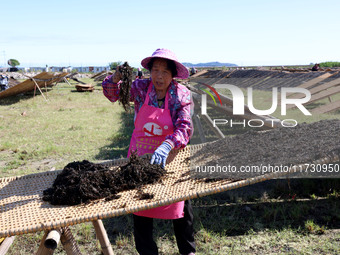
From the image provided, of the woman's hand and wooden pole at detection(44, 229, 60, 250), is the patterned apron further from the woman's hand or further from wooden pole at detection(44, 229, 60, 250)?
wooden pole at detection(44, 229, 60, 250)

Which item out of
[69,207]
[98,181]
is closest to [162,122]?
[98,181]

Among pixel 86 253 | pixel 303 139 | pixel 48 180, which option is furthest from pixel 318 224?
pixel 48 180

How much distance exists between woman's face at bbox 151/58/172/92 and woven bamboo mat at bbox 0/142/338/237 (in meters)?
0.59

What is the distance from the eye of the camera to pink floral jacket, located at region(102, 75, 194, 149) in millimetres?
2149

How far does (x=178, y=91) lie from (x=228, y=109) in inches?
131

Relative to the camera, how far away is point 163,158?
209 centimetres

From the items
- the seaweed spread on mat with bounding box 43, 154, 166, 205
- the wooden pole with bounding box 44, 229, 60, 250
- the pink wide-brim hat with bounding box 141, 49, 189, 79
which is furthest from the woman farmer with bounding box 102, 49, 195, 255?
the wooden pole with bounding box 44, 229, 60, 250

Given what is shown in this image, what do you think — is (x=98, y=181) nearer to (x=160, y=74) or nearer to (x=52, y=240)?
(x=52, y=240)

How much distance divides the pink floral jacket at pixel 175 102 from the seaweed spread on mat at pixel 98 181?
9.5 inches

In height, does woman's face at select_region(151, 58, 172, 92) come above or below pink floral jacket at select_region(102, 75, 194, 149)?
above

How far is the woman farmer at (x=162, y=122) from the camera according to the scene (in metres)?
2.17

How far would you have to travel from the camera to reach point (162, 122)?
227 cm

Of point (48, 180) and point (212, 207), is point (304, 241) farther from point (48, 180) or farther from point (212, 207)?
point (48, 180)

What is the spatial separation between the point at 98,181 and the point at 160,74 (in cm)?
83
